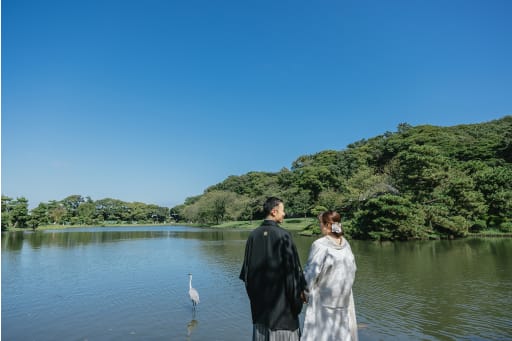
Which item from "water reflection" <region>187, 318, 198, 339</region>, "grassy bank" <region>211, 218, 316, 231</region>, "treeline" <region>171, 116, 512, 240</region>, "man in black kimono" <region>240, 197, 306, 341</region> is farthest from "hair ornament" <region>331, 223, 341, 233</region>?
"grassy bank" <region>211, 218, 316, 231</region>

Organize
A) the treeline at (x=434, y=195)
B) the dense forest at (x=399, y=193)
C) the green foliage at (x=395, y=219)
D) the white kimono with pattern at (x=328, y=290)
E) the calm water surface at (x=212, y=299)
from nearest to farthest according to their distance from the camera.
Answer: the white kimono with pattern at (x=328, y=290), the calm water surface at (x=212, y=299), the green foliage at (x=395, y=219), the treeline at (x=434, y=195), the dense forest at (x=399, y=193)

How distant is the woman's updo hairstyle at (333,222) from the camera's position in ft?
9.73

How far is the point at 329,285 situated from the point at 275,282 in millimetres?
569

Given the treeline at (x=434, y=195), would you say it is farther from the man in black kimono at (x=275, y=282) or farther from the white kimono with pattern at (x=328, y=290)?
the man in black kimono at (x=275, y=282)

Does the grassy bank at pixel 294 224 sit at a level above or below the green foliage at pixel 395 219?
below

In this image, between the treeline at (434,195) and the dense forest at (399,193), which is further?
the dense forest at (399,193)

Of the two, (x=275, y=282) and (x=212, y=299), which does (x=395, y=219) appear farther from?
(x=275, y=282)

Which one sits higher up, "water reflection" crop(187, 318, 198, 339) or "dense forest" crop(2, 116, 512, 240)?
"dense forest" crop(2, 116, 512, 240)

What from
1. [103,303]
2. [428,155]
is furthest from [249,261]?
[428,155]

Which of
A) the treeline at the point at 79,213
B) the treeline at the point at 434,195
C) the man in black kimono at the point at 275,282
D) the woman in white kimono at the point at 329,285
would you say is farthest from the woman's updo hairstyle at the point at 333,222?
the treeline at the point at 79,213

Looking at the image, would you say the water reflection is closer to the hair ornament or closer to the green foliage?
the hair ornament

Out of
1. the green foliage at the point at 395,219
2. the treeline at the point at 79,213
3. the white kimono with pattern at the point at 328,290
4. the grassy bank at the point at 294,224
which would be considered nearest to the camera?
the white kimono with pattern at the point at 328,290

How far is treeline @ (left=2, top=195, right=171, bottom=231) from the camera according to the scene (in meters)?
46.3

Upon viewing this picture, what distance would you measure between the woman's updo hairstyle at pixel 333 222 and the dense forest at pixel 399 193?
762 inches
